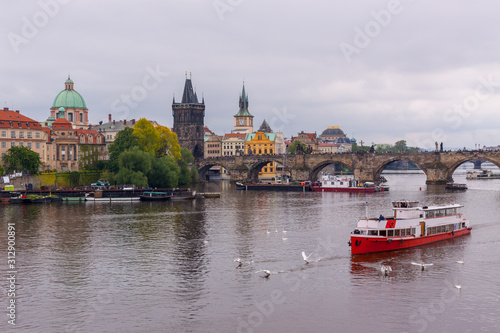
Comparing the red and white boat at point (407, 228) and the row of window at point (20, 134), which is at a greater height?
the row of window at point (20, 134)

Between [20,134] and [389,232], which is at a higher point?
[20,134]

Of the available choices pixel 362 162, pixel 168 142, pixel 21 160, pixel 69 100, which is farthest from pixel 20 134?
pixel 362 162

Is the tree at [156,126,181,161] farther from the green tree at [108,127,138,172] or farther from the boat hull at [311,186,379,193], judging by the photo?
the boat hull at [311,186,379,193]

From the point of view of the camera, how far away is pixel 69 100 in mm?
185000

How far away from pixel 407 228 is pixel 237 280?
19.3 m

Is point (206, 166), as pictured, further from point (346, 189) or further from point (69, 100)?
point (346, 189)

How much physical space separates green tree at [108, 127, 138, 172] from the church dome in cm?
6241

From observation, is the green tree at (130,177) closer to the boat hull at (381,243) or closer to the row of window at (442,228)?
the row of window at (442,228)

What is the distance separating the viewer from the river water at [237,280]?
114 ft

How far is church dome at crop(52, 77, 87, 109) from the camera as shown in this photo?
184625mm

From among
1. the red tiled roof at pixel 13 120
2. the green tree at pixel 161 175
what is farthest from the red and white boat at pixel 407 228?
the red tiled roof at pixel 13 120

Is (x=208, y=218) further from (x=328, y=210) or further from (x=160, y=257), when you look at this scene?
(x=160, y=257)

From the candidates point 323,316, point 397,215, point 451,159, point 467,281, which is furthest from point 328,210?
point 451,159

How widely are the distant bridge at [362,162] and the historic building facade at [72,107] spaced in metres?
37.4
